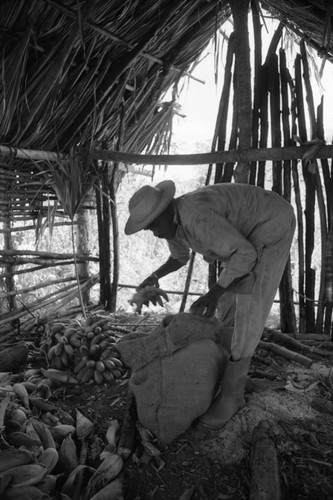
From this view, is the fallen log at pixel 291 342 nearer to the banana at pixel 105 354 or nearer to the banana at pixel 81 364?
the banana at pixel 105 354

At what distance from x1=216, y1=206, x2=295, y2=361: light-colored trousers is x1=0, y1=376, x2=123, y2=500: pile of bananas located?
0.85 m

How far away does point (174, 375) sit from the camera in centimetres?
206

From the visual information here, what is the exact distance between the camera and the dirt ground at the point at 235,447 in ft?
5.74

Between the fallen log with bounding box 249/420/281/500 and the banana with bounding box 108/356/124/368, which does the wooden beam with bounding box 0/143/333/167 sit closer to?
the banana with bounding box 108/356/124/368

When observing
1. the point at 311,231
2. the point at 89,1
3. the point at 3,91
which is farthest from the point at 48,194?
the point at 311,231

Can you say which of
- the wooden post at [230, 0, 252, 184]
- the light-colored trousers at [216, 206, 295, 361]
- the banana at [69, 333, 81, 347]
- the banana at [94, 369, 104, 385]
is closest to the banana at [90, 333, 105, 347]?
the banana at [69, 333, 81, 347]

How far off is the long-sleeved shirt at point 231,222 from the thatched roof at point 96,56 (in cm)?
136

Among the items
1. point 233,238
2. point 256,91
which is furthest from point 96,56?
point 233,238

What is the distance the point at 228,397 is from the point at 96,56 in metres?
2.72

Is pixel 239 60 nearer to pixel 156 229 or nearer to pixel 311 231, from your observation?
pixel 311 231

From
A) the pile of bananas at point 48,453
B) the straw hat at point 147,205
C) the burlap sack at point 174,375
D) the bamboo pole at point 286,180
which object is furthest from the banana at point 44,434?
the bamboo pole at point 286,180

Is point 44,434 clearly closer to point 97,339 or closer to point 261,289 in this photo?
point 97,339

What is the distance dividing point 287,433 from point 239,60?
2.66m

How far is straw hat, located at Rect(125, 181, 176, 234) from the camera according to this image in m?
1.87
